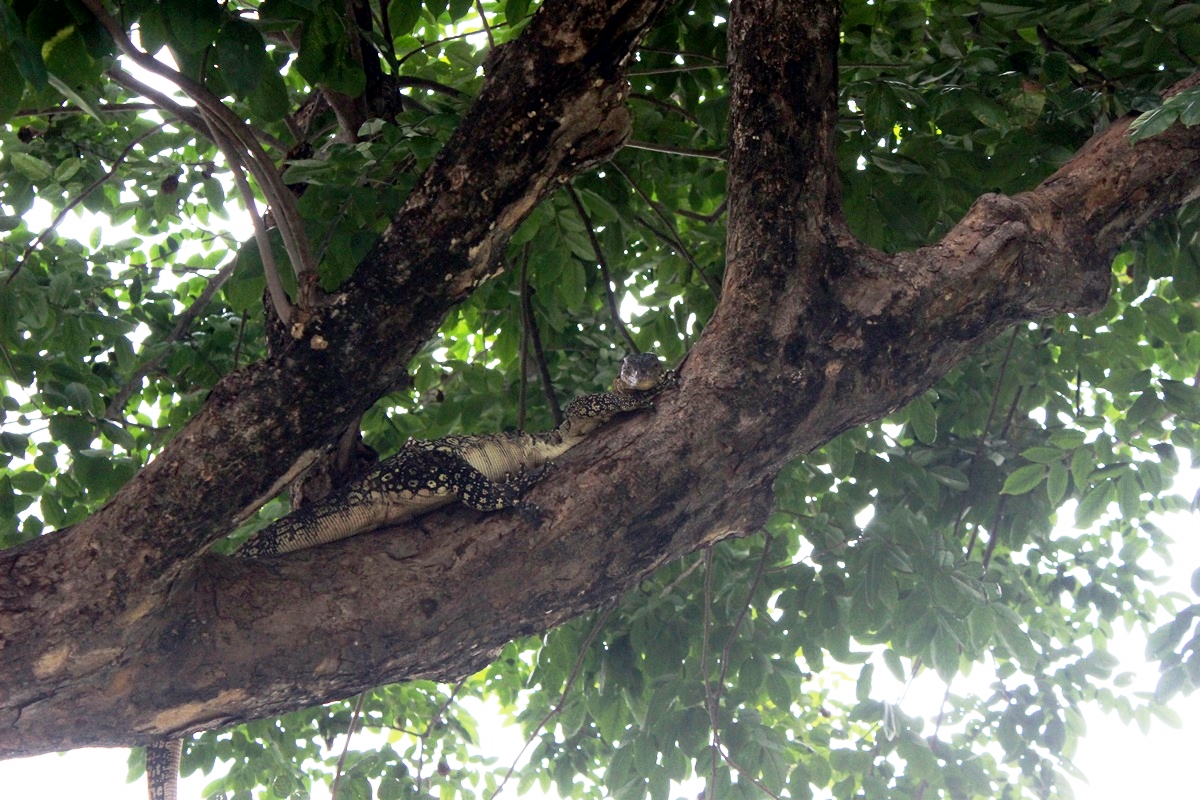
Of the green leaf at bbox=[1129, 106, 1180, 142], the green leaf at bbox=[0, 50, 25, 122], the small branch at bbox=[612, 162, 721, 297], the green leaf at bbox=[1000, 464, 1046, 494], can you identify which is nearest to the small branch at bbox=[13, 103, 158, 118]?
the green leaf at bbox=[0, 50, 25, 122]

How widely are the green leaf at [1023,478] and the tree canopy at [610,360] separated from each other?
3 cm

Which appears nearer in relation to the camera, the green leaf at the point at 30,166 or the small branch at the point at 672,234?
the green leaf at the point at 30,166

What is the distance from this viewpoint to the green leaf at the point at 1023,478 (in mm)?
5024

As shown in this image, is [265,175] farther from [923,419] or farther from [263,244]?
[923,419]

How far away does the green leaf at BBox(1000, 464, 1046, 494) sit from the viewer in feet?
16.5

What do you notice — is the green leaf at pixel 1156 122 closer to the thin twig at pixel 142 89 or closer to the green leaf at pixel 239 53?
the green leaf at pixel 239 53

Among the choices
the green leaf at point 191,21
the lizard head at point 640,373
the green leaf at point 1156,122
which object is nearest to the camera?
the green leaf at point 191,21

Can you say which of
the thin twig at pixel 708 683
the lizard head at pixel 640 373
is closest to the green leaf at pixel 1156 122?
the lizard head at pixel 640 373

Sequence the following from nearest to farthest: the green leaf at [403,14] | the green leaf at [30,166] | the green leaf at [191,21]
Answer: the green leaf at [191,21], the green leaf at [403,14], the green leaf at [30,166]

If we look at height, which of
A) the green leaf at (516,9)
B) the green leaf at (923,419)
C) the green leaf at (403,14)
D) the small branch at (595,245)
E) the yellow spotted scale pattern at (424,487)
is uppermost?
the green leaf at (516,9)

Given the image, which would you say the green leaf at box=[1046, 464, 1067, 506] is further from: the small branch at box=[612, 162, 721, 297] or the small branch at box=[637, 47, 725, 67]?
the small branch at box=[637, 47, 725, 67]

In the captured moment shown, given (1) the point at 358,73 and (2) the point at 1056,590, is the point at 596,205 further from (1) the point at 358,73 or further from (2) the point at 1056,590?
(2) the point at 1056,590

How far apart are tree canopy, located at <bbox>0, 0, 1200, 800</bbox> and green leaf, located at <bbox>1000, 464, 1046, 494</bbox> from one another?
0.08 feet

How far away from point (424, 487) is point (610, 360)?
7.61ft
